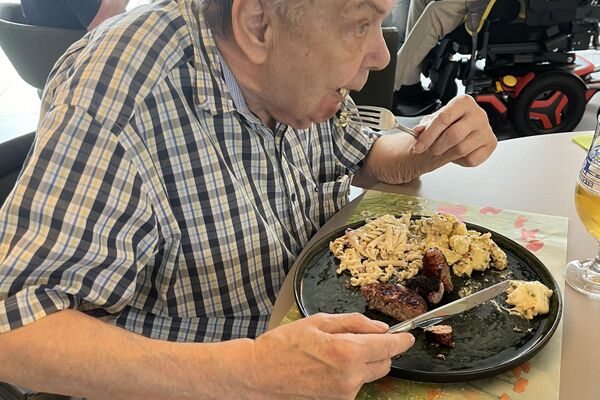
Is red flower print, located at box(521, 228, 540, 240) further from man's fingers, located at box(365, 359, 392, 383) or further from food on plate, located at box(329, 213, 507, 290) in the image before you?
man's fingers, located at box(365, 359, 392, 383)

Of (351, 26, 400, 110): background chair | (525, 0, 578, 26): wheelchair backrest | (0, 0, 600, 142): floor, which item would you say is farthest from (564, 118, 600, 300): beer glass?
(0, 0, 600, 142): floor

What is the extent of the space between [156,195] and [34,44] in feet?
6.39

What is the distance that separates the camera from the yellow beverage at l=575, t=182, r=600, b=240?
0.90m

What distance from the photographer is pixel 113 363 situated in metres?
0.77

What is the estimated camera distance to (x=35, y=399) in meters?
0.92

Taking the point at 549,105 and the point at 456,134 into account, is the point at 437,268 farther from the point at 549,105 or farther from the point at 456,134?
the point at 549,105

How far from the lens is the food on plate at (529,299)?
875 mm

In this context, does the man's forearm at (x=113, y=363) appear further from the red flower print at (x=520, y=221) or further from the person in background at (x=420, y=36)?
the person in background at (x=420, y=36)

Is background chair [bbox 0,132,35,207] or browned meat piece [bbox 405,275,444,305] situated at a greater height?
background chair [bbox 0,132,35,207]

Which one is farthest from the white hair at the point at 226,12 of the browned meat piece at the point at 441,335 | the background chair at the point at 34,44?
the background chair at the point at 34,44

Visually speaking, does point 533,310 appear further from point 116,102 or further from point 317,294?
point 116,102

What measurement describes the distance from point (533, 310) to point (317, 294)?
341 millimetres

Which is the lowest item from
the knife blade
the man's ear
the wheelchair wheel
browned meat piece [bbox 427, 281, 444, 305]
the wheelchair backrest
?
the wheelchair wheel

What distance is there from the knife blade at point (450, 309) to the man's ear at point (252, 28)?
1.61ft
